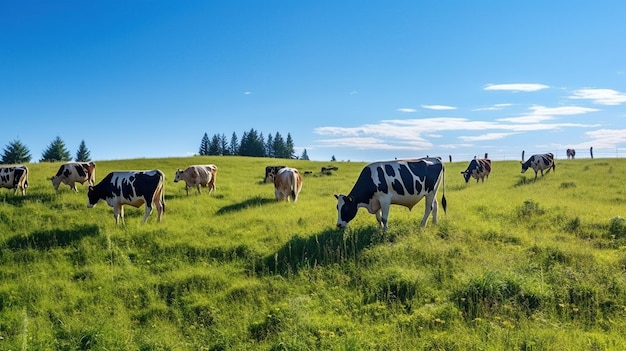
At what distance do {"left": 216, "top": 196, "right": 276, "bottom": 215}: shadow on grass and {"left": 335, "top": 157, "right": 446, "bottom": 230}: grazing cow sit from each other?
5.94 metres

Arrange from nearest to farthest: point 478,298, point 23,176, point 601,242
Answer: point 478,298 → point 601,242 → point 23,176

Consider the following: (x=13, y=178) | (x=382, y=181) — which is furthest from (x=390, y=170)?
(x=13, y=178)

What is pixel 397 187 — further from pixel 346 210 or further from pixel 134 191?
pixel 134 191

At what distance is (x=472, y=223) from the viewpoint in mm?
12867

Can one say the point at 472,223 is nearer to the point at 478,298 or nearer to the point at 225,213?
the point at 478,298

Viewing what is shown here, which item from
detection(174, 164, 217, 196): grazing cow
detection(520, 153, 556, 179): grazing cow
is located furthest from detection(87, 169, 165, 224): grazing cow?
detection(520, 153, 556, 179): grazing cow

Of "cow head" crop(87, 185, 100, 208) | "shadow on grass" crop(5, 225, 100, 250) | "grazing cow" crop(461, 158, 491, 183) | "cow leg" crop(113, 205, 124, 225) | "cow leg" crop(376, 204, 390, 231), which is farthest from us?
"grazing cow" crop(461, 158, 491, 183)

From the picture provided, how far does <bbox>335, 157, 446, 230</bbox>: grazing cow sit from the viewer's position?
12.7 metres

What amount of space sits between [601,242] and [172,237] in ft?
38.4

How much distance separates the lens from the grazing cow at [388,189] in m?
12.7

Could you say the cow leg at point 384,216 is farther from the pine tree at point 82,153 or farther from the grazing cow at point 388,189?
the pine tree at point 82,153

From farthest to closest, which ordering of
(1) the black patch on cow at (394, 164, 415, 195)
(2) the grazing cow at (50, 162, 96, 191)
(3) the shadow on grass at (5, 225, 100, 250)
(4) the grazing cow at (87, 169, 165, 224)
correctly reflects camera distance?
(2) the grazing cow at (50, 162, 96, 191), (4) the grazing cow at (87, 169, 165, 224), (1) the black patch on cow at (394, 164, 415, 195), (3) the shadow on grass at (5, 225, 100, 250)

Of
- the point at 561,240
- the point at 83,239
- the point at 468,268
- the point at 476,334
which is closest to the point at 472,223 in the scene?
the point at 561,240

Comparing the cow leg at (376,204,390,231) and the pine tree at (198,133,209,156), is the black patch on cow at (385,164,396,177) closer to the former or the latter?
the cow leg at (376,204,390,231)
